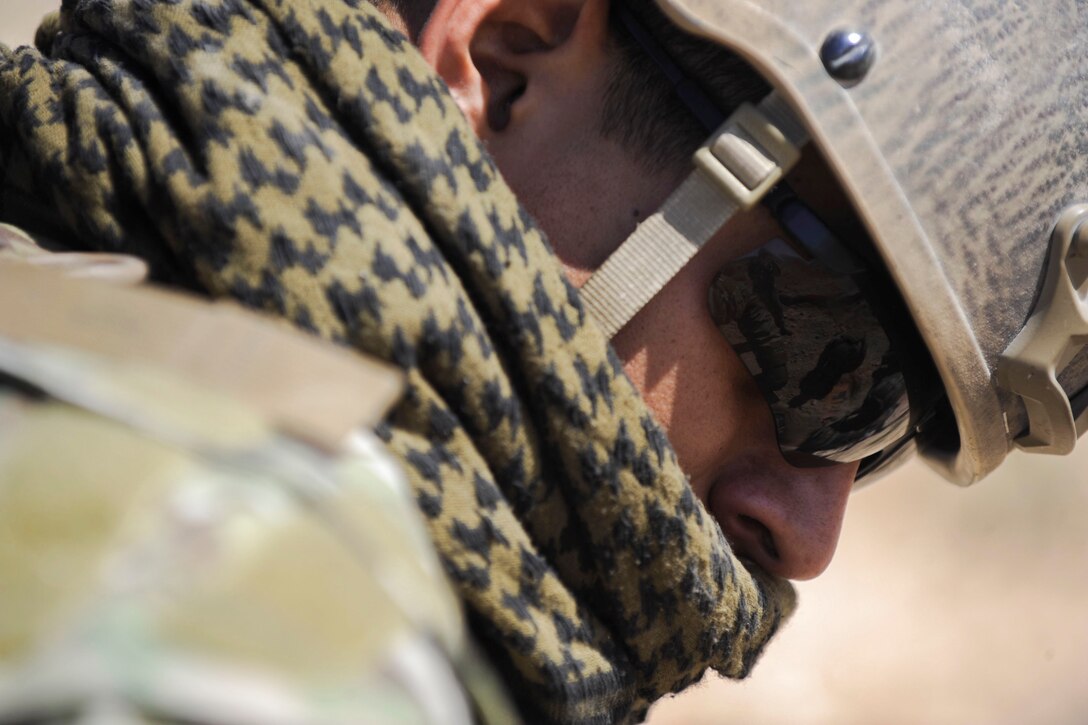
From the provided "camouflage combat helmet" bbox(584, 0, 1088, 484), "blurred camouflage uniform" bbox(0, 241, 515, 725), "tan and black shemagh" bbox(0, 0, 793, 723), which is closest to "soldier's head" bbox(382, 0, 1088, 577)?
"camouflage combat helmet" bbox(584, 0, 1088, 484)

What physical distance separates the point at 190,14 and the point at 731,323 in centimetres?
74

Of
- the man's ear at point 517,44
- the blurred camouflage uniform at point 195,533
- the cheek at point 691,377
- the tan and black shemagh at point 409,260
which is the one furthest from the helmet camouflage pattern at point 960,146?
the blurred camouflage uniform at point 195,533

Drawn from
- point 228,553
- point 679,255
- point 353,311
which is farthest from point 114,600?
point 679,255

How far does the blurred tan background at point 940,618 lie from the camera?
11.7 feet

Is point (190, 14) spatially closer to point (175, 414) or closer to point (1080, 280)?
point (175, 414)

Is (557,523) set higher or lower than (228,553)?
lower

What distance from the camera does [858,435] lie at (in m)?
1.61

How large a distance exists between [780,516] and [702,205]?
18.6 inches

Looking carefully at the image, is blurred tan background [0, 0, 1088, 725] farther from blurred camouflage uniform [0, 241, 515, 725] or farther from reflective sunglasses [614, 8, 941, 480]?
blurred camouflage uniform [0, 241, 515, 725]

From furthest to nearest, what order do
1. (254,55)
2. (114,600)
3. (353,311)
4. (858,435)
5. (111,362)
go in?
(858,435)
(254,55)
(353,311)
(111,362)
(114,600)

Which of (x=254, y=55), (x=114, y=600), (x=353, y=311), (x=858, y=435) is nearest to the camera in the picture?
(x=114, y=600)

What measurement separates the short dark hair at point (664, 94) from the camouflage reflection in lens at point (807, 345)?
0.57 feet

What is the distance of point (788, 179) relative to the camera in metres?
1.47

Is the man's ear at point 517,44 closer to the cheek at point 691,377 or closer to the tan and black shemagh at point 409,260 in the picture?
the tan and black shemagh at point 409,260
